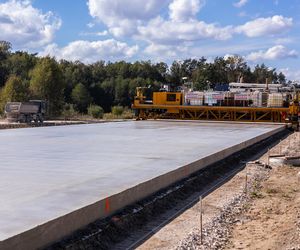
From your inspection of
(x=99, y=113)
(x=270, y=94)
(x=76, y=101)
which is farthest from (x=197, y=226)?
(x=76, y=101)

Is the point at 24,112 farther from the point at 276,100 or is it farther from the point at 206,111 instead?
the point at 276,100

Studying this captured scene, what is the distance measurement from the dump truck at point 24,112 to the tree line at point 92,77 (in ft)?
39.3

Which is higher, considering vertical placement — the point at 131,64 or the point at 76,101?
the point at 131,64

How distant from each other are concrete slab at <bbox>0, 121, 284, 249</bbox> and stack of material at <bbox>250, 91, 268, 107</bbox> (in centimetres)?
1788

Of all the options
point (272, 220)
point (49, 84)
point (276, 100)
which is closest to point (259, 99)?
point (276, 100)

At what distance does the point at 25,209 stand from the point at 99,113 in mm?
57946

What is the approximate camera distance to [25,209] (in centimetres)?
754

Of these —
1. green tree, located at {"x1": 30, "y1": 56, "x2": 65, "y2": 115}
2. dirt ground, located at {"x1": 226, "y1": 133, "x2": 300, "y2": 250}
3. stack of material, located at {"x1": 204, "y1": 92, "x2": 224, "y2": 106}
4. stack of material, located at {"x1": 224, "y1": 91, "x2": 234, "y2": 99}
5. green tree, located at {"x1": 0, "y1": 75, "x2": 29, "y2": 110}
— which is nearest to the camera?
dirt ground, located at {"x1": 226, "y1": 133, "x2": 300, "y2": 250}

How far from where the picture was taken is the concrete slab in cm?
704

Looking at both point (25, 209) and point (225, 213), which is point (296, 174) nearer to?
point (225, 213)

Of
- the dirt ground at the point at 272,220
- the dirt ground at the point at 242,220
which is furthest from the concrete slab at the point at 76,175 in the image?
the dirt ground at the point at 272,220

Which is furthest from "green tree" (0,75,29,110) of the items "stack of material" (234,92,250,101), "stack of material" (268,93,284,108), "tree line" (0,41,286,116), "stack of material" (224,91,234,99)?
"stack of material" (268,93,284,108)

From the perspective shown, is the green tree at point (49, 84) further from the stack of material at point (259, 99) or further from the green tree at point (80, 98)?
the stack of material at point (259, 99)

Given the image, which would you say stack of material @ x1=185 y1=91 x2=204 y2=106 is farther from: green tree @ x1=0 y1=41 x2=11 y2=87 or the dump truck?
green tree @ x1=0 y1=41 x2=11 y2=87
